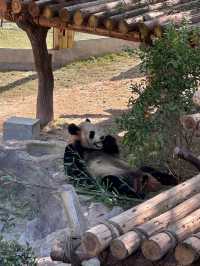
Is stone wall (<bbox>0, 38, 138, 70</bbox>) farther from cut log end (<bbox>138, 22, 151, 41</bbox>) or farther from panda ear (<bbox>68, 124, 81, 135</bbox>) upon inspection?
panda ear (<bbox>68, 124, 81, 135</bbox>)

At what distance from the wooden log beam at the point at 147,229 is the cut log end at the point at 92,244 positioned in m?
0.08

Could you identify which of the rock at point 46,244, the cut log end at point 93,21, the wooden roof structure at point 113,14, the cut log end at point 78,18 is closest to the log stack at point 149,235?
the rock at point 46,244

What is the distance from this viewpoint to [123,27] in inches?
320

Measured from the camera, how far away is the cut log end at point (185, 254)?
145 inches

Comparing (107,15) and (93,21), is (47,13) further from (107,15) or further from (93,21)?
(107,15)

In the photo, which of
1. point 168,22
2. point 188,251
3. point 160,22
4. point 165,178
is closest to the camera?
point 188,251

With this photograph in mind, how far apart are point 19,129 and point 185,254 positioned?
6.19 meters

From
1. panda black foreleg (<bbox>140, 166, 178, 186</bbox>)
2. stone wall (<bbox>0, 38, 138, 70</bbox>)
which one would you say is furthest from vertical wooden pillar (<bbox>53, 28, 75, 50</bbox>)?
panda black foreleg (<bbox>140, 166, 178, 186</bbox>)

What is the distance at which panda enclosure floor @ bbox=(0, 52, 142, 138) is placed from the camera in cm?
1151

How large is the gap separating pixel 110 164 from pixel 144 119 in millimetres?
1247

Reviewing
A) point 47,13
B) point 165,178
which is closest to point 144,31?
point 47,13

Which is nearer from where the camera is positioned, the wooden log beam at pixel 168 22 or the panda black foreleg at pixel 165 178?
the panda black foreleg at pixel 165 178

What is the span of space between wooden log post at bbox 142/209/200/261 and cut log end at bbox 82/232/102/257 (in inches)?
10.2

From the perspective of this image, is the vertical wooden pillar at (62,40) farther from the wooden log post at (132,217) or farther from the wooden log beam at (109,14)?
the wooden log post at (132,217)
